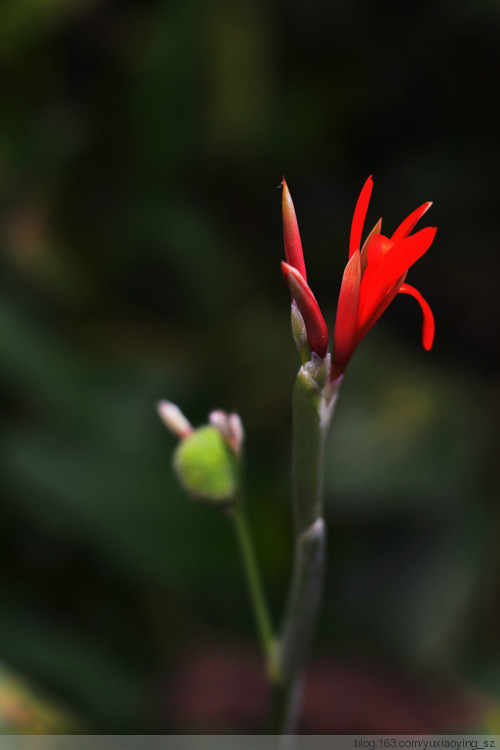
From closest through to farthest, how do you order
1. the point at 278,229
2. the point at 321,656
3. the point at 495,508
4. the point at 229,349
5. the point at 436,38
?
the point at 321,656
the point at 495,508
the point at 229,349
the point at 436,38
the point at 278,229

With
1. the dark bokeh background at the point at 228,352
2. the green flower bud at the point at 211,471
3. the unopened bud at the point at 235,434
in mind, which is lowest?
the dark bokeh background at the point at 228,352

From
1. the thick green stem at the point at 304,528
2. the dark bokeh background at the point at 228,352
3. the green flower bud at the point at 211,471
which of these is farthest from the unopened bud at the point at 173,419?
the dark bokeh background at the point at 228,352

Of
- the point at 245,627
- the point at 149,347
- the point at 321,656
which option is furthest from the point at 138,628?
the point at 149,347

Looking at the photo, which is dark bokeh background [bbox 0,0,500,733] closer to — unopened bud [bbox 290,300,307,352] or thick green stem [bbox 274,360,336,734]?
thick green stem [bbox 274,360,336,734]

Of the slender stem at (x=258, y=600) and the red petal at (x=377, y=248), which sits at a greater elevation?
the red petal at (x=377, y=248)

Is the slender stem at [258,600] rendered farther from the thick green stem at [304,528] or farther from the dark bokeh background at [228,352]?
the dark bokeh background at [228,352]

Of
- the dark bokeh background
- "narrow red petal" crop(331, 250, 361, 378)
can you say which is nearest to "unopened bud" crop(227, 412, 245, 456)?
"narrow red petal" crop(331, 250, 361, 378)

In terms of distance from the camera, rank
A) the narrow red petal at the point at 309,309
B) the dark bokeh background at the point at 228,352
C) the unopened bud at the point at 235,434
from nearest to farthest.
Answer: the narrow red petal at the point at 309,309
the unopened bud at the point at 235,434
the dark bokeh background at the point at 228,352

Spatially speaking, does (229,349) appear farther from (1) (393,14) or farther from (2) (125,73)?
(1) (393,14)
